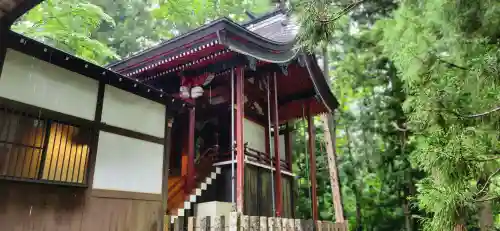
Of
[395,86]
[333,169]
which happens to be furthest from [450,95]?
[395,86]

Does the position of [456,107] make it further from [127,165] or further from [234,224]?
[127,165]

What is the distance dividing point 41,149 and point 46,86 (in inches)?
37.9

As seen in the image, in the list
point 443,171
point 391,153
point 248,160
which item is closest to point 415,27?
point 443,171

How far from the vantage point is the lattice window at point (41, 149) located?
5.08 meters

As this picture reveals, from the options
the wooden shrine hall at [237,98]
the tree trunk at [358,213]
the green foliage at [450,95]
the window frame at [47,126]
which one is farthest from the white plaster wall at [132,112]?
the tree trunk at [358,213]

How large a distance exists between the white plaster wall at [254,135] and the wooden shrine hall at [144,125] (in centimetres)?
6

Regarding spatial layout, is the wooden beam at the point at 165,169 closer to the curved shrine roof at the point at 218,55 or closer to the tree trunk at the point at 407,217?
the curved shrine roof at the point at 218,55

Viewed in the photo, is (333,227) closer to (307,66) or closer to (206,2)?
(307,66)

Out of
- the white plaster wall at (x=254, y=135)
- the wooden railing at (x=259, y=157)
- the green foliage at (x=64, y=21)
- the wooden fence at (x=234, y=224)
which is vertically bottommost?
the wooden fence at (x=234, y=224)

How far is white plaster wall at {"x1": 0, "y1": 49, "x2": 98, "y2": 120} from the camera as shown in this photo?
5.12 metres

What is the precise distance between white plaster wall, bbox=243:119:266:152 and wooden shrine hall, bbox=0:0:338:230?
0.06 metres

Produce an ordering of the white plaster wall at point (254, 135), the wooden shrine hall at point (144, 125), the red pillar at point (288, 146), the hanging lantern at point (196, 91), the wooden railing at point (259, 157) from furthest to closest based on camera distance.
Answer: the red pillar at point (288, 146), the white plaster wall at point (254, 135), the wooden railing at point (259, 157), the hanging lantern at point (196, 91), the wooden shrine hall at point (144, 125)

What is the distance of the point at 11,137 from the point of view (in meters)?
5.14

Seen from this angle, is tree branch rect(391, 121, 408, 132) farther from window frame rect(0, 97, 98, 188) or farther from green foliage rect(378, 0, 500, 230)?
window frame rect(0, 97, 98, 188)
